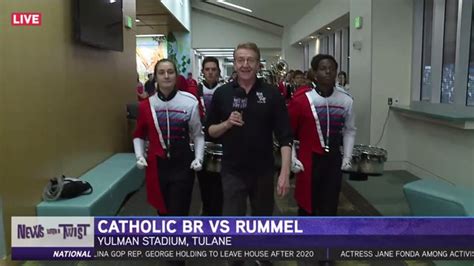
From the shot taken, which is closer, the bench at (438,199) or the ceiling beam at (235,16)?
the bench at (438,199)

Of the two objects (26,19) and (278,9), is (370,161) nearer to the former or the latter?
(26,19)

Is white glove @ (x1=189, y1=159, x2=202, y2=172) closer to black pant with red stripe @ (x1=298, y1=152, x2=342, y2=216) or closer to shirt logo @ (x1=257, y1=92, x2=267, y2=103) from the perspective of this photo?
shirt logo @ (x1=257, y1=92, x2=267, y2=103)

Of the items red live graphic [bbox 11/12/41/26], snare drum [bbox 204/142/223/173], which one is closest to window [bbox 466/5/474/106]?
snare drum [bbox 204/142/223/173]

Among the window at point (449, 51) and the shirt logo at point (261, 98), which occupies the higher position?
the window at point (449, 51)

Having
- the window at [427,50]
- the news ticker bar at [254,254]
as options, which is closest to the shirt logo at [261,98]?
the news ticker bar at [254,254]

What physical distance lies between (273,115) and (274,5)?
1309cm

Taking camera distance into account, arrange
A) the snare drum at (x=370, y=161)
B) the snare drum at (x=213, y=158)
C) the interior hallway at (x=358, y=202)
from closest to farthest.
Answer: the snare drum at (x=213, y=158), the snare drum at (x=370, y=161), the interior hallway at (x=358, y=202)

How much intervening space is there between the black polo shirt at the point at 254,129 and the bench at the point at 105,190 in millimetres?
1524

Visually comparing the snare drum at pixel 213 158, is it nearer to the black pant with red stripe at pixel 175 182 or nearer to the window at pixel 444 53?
the black pant with red stripe at pixel 175 182

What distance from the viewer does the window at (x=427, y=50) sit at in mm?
6469

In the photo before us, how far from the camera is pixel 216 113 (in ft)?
8.98

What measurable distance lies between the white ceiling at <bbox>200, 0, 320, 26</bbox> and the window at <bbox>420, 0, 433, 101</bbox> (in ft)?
19.9

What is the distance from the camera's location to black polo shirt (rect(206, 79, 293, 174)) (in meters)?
2.61

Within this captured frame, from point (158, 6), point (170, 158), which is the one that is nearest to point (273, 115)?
point (170, 158)
